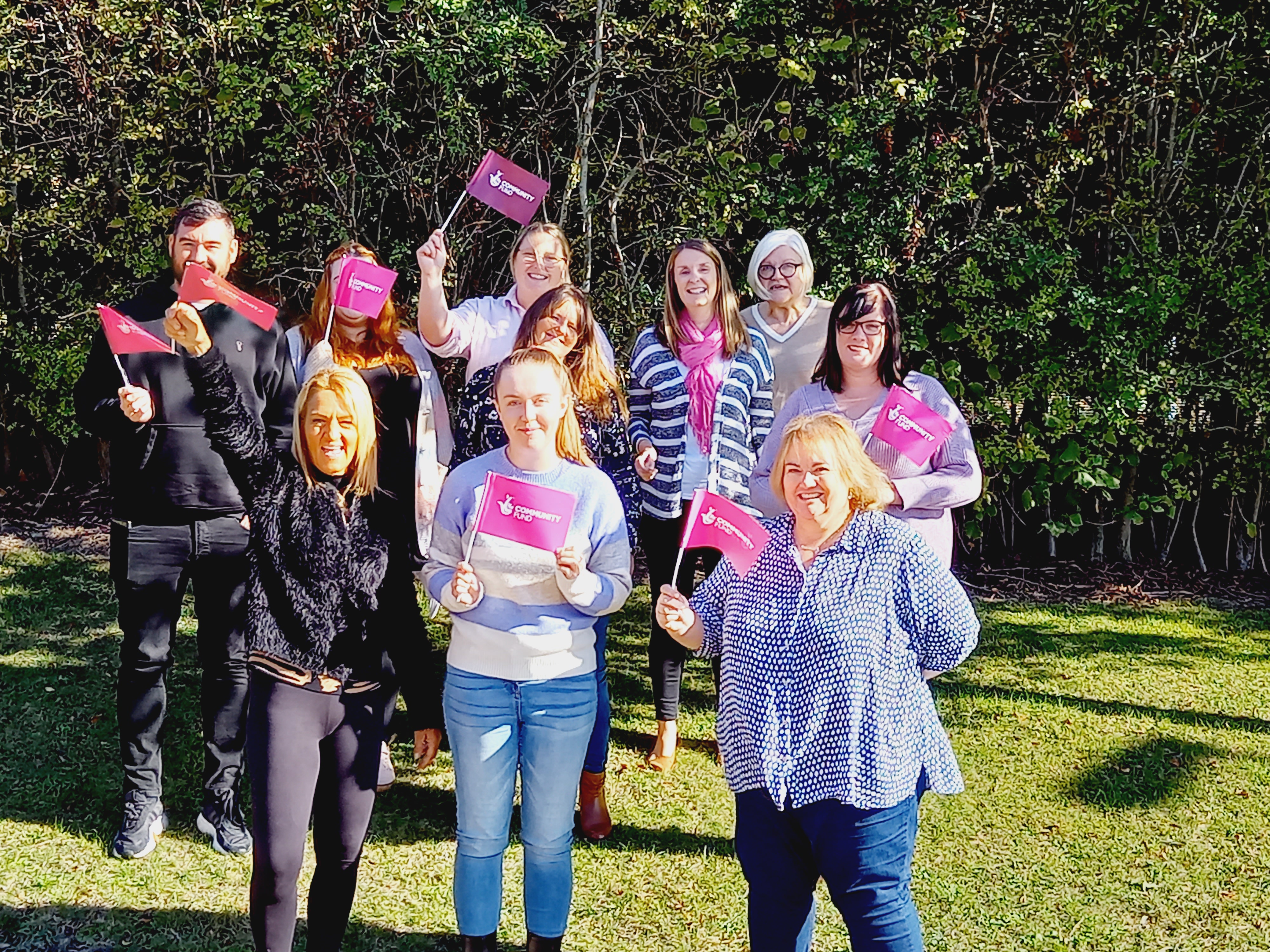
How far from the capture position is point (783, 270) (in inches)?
167

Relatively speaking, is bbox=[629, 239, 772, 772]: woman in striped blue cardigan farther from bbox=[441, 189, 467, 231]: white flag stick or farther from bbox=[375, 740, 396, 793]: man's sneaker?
bbox=[375, 740, 396, 793]: man's sneaker

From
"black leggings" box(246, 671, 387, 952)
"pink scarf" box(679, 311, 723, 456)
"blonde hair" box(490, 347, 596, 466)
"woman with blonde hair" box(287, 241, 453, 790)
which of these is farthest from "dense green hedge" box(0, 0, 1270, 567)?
"black leggings" box(246, 671, 387, 952)

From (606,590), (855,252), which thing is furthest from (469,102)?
(606,590)

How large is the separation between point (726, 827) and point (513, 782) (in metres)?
1.22

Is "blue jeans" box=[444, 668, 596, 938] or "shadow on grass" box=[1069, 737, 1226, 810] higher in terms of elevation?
"blue jeans" box=[444, 668, 596, 938]

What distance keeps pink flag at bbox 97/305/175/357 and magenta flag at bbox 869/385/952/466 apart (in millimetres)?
2036

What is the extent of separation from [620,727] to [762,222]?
9.51 ft

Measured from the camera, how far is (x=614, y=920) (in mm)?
3367

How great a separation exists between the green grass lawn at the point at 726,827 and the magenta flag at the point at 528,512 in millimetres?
1246

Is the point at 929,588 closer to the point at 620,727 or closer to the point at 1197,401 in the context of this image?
the point at 620,727

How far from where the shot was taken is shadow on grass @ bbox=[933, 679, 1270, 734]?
4.70 meters

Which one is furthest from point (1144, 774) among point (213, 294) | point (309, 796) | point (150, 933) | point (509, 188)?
point (213, 294)

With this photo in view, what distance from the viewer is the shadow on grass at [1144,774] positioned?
4105mm

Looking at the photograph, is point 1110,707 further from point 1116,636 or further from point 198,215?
point 198,215
